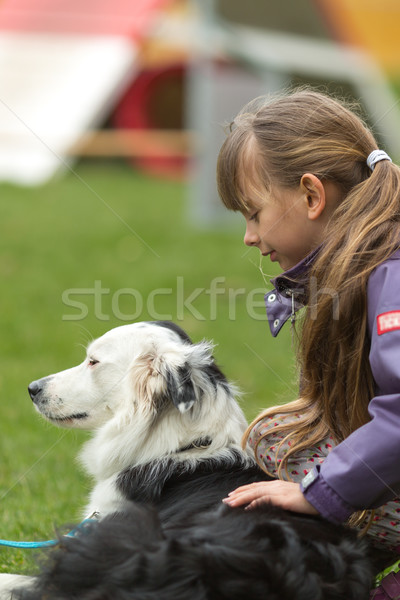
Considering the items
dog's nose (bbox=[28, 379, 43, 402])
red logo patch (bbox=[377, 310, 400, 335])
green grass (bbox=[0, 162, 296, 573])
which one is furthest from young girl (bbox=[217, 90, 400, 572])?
green grass (bbox=[0, 162, 296, 573])

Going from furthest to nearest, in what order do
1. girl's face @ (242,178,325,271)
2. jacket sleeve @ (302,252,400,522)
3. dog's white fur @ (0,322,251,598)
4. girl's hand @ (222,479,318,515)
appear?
1. dog's white fur @ (0,322,251,598)
2. girl's face @ (242,178,325,271)
3. girl's hand @ (222,479,318,515)
4. jacket sleeve @ (302,252,400,522)

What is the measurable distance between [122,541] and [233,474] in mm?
695

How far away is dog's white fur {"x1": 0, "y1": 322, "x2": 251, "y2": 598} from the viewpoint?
307cm

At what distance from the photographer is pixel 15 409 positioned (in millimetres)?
5074

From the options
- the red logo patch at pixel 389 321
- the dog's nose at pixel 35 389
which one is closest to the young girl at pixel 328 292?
the red logo patch at pixel 389 321

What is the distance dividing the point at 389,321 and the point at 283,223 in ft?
2.19

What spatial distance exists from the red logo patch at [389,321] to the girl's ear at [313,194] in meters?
0.58

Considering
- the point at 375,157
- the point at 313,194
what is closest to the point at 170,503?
the point at 313,194

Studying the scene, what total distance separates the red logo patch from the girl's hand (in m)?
0.59

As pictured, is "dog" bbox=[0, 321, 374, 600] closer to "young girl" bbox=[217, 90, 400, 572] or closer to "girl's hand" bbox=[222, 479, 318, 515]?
"girl's hand" bbox=[222, 479, 318, 515]

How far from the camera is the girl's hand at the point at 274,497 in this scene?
253 centimetres

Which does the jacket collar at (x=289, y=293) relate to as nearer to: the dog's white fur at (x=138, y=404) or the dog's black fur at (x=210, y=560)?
the dog's white fur at (x=138, y=404)

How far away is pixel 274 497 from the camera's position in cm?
258

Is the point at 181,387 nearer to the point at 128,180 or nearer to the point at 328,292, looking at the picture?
the point at 328,292
